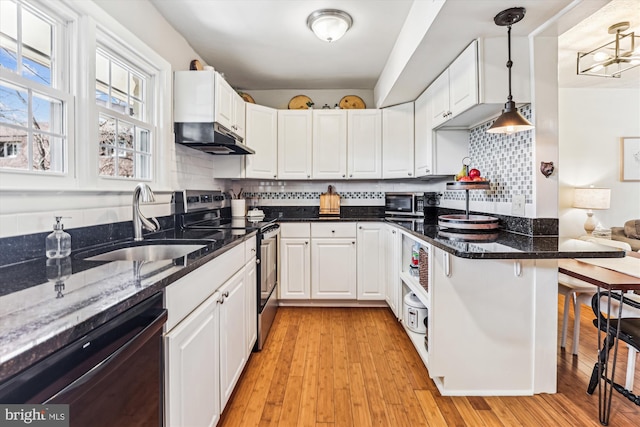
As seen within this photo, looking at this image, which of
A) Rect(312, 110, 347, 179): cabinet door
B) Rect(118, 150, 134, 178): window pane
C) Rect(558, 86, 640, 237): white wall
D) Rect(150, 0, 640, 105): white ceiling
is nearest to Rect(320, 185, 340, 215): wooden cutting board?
Rect(312, 110, 347, 179): cabinet door

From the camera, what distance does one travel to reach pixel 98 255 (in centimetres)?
139

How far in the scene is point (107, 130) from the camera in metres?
1.81

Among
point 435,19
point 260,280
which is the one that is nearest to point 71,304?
point 260,280

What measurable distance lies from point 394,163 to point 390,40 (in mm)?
1208

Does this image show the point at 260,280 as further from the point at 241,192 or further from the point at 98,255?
the point at 241,192

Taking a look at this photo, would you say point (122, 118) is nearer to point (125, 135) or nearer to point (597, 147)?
point (125, 135)

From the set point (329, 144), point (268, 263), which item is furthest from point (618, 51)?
point (268, 263)

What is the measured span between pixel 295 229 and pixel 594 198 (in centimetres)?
346

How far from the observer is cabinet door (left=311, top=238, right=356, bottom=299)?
322cm

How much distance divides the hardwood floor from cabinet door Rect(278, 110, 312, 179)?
171cm

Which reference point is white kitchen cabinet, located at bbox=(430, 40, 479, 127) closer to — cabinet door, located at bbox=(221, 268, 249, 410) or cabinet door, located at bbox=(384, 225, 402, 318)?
cabinet door, located at bbox=(384, 225, 402, 318)

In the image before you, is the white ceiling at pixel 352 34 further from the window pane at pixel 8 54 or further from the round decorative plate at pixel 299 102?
the window pane at pixel 8 54

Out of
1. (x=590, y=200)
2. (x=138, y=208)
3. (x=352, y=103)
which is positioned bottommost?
(x=138, y=208)

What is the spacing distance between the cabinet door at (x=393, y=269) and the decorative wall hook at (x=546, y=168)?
1.25m
